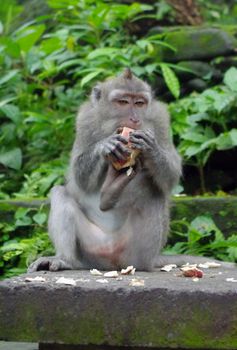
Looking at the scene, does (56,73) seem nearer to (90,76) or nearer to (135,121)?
(90,76)

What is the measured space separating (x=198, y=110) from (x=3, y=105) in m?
2.30

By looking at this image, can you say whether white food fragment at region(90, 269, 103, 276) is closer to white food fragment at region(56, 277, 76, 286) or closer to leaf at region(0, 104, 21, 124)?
white food fragment at region(56, 277, 76, 286)

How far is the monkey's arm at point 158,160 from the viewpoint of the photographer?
18.5 feet

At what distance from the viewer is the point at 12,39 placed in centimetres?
1003

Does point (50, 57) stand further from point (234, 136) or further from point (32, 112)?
point (234, 136)

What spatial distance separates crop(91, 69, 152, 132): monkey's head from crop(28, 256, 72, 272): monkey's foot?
105 cm

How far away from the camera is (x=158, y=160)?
5797mm

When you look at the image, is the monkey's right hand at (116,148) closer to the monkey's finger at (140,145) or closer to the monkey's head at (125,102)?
the monkey's finger at (140,145)

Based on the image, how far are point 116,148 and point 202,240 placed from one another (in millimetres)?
1808

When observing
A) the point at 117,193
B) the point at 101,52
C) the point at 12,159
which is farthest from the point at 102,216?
the point at 101,52

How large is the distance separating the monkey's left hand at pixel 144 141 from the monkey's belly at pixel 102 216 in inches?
22.5

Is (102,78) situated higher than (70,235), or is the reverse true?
(102,78)

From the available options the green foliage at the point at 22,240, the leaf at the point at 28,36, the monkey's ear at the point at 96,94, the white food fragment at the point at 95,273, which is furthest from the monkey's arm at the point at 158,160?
the leaf at the point at 28,36

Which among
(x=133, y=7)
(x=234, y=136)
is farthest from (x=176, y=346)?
(x=133, y=7)
